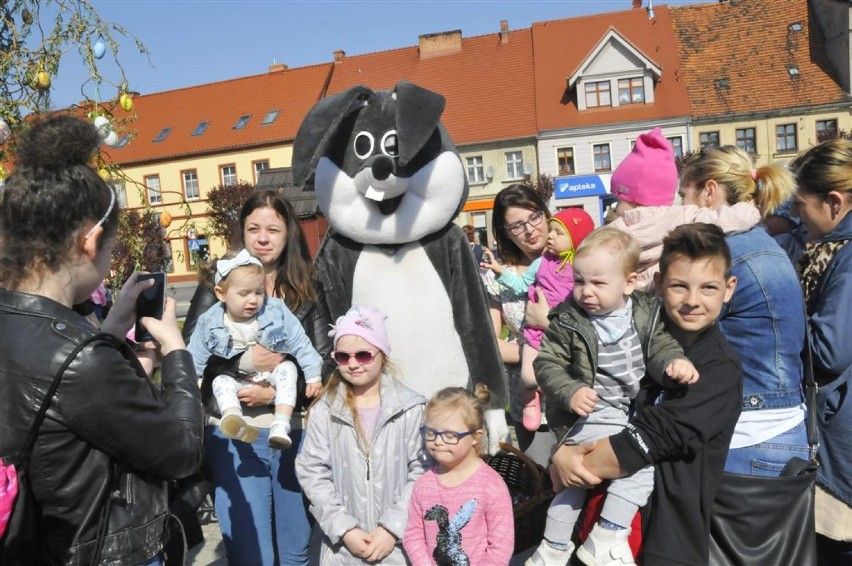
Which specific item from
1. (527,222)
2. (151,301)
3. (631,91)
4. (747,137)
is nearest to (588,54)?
(631,91)

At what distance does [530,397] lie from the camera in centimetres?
367

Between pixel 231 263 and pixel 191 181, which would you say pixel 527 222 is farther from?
pixel 191 181

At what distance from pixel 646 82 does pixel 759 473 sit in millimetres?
28321

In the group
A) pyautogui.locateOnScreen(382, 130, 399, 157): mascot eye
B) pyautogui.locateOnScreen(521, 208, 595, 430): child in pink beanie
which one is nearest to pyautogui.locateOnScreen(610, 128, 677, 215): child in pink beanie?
pyautogui.locateOnScreen(521, 208, 595, 430): child in pink beanie

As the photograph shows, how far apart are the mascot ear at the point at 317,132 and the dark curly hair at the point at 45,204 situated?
4.24 feet

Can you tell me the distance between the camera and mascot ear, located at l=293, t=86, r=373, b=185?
3.06m

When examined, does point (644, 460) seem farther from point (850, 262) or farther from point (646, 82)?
point (646, 82)

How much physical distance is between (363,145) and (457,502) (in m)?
1.60

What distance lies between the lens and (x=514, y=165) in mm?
30000

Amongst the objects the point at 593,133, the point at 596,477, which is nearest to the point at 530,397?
the point at 596,477

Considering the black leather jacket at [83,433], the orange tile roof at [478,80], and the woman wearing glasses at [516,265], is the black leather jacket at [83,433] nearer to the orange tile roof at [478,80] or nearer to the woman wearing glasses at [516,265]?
the woman wearing glasses at [516,265]

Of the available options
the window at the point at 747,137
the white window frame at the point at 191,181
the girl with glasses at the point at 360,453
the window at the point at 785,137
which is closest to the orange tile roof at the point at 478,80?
the white window frame at the point at 191,181

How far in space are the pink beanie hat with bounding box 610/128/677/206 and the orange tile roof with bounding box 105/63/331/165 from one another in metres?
30.8

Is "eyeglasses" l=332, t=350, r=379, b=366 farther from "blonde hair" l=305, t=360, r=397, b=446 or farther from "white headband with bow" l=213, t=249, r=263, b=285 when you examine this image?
"white headband with bow" l=213, t=249, r=263, b=285
